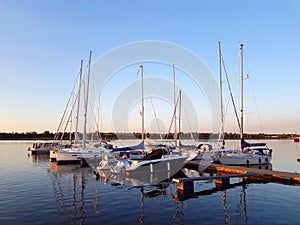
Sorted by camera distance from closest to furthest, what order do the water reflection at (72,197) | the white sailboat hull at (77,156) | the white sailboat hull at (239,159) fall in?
1. the water reflection at (72,197)
2. the white sailboat hull at (239,159)
3. the white sailboat hull at (77,156)

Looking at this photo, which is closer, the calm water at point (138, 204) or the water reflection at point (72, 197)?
the calm water at point (138, 204)

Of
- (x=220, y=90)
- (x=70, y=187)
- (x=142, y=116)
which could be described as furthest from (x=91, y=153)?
(x=220, y=90)

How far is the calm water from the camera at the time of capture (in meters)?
13.2

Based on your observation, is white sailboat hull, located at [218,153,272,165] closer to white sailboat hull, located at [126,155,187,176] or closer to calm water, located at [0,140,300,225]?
white sailboat hull, located at [126,155,187,176]

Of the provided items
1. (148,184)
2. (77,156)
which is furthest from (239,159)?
(77,156)

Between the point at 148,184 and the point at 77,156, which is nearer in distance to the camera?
the point at 148,184

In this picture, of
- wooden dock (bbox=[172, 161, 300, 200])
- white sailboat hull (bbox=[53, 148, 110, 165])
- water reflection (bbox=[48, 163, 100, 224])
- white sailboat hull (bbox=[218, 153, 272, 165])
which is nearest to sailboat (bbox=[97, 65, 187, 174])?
water reflection (bbox=[48, 163, 100, 224])

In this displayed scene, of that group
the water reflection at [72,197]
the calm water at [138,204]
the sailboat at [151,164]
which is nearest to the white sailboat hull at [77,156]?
the sailboat at [151,164]

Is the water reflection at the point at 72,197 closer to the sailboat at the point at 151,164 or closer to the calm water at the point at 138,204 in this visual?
the calm water at the point at 138,204

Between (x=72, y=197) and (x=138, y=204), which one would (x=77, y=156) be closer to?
(x=72, y=197)

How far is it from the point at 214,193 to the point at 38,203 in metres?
12.0

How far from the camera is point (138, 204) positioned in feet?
52.9

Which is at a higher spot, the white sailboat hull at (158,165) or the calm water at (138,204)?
the white sailboat hull at (158,165)

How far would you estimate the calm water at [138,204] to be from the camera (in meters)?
13.2
